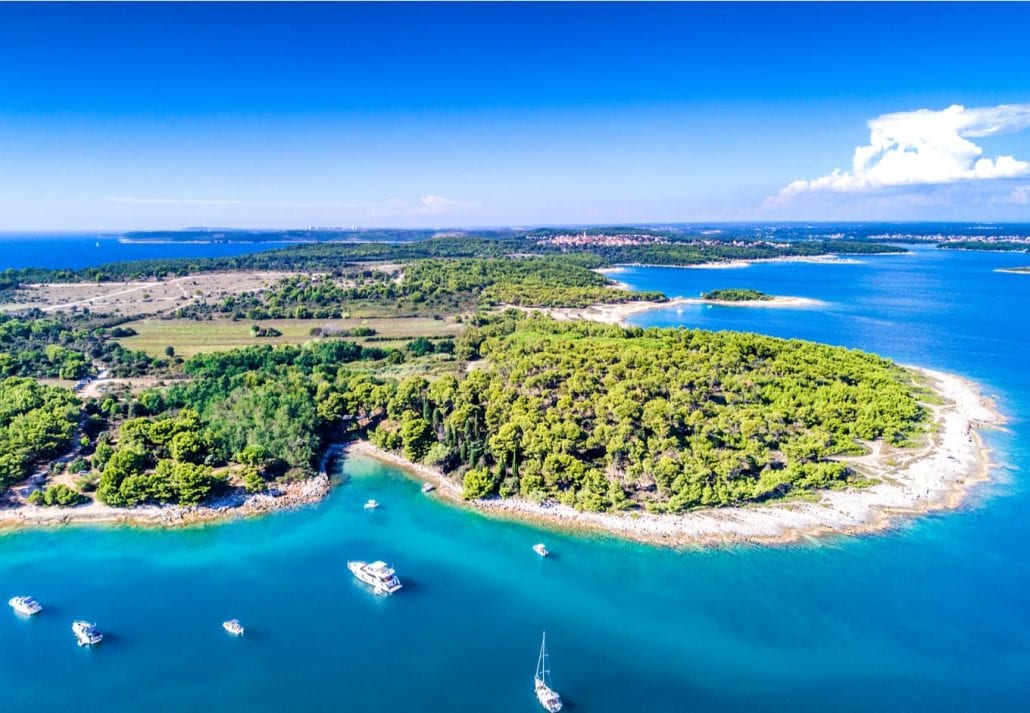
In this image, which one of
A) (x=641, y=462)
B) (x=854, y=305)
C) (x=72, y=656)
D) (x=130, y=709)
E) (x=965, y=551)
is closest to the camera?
(x=130, y=709)

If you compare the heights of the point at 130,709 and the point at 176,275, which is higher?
the point at 176,275

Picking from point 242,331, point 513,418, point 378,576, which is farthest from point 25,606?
point 242,331

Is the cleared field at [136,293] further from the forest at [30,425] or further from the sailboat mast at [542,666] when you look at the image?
the sailboat mast at [542,666]

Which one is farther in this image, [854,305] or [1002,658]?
[854,305]

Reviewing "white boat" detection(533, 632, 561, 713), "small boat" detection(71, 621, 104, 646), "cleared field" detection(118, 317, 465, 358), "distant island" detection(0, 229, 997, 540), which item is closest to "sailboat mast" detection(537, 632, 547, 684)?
"white boat" detection(533, 632, 561, 713)

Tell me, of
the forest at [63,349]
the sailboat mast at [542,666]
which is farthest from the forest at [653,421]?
the forest at [63,349]

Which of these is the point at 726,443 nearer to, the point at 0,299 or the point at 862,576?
the point at 862,576

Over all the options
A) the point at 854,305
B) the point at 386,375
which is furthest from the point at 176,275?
the point at 854,305

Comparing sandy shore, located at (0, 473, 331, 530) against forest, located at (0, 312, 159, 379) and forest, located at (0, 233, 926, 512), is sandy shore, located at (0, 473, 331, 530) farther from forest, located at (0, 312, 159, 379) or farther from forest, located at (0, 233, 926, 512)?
forest, located at (0, 312, 159, 379)
